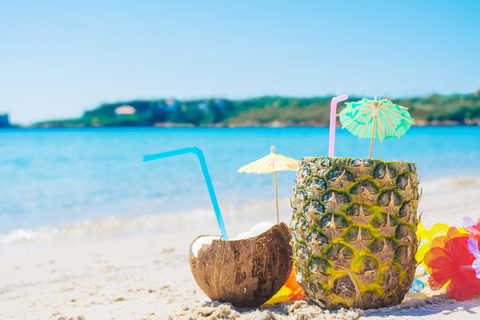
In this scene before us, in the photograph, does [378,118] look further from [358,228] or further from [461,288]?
[461,288]

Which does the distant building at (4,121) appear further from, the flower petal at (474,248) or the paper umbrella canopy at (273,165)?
the flower petal at (474,248)

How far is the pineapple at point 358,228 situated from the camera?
2.07 metres

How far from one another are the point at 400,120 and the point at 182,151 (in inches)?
58.8

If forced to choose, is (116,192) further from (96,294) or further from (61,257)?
(96,294)

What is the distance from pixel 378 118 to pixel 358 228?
30.9 inches

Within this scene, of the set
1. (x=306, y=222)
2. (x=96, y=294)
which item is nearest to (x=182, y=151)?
(x=306, y=222)

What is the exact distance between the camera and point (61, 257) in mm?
5930

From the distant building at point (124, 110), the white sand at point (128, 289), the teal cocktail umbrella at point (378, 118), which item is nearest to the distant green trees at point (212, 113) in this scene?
the distant building at point (124, 110)

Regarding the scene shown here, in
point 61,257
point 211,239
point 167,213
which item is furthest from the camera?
point 167,213

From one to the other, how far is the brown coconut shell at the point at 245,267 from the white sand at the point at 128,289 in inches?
4.6

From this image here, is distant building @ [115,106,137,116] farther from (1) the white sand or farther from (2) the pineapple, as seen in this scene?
(2) the pineapple

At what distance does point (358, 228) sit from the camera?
6.82ft

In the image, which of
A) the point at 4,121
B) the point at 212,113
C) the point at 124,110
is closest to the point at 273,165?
the point at 212,113

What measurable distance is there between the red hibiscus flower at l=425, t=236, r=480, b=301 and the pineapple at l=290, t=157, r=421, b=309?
1.02ft
